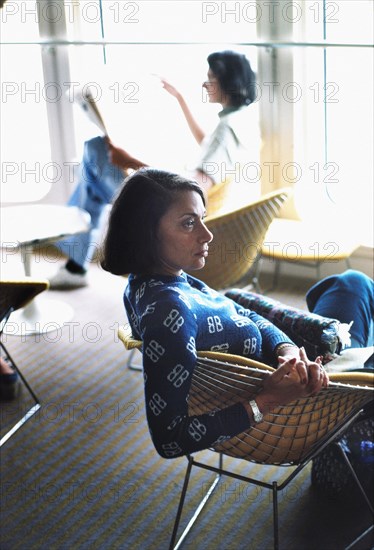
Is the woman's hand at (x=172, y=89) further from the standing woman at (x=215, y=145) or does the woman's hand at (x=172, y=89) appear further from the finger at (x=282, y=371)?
the finger at (x=282, y=371)

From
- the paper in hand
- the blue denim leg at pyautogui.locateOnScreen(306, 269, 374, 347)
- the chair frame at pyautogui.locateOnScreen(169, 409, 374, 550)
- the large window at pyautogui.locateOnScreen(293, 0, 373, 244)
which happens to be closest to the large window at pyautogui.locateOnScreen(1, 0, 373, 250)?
the large window at pyautogui.locateOnScreen(293, 0, 373, 244)

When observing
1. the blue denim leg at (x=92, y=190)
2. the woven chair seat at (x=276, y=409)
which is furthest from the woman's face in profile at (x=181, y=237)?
the blue denim leg at (x=92, y=190)

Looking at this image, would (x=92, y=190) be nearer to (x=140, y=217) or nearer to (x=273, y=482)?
(x=140, y=217)

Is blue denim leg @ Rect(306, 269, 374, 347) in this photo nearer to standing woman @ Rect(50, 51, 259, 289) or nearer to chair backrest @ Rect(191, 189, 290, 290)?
chair backrest @ Rect(191, 189, 290, 290)

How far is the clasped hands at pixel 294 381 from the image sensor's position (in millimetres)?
1867

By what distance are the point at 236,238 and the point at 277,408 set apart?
4.63 ft

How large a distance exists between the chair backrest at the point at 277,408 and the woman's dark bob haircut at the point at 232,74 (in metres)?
2.04

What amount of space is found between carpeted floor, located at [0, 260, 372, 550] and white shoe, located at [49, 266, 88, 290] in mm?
1124

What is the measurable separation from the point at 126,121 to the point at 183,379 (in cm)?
327

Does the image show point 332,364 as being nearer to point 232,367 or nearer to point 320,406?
point 320,406

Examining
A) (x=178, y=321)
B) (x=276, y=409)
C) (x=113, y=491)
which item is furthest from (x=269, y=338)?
(x=113, y=491)

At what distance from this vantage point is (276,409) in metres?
2.00

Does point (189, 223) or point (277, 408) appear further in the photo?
Answer: point (189, 223)

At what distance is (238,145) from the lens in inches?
153
